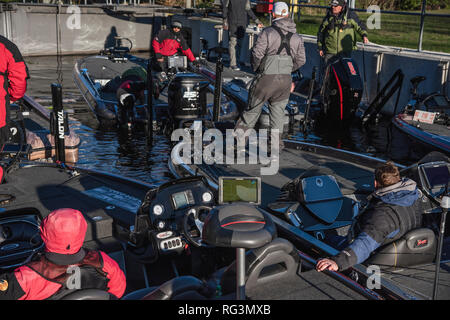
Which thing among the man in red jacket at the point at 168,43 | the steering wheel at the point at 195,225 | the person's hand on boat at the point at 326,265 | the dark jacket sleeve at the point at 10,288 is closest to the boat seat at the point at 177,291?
the dark jacket sleeve at the point at 10,288

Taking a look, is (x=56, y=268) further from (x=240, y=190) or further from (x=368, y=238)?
(x=368, y=238)

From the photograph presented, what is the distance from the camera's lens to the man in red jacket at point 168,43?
13.0m

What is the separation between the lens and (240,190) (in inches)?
132

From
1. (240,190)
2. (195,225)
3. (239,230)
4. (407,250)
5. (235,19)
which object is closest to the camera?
(239,230)

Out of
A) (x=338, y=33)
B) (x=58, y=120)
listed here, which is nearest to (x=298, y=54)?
(x=58, y=120)

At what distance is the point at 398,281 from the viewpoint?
397 centimetres

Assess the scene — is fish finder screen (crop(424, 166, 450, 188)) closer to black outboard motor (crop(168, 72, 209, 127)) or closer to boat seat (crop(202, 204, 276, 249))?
boat seat (crop(202, 204, 276, 249))

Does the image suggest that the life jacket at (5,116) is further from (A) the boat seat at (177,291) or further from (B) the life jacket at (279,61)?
(A) the boat seat at (177,291)

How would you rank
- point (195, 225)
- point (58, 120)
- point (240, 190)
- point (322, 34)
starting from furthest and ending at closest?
point (322, 34) → point (58, 120) → point (195, 225) → point (240, 190)

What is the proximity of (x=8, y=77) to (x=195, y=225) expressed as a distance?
2656 mm

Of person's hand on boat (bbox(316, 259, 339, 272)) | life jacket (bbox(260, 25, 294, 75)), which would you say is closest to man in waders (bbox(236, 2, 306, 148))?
life jacket (bbox(260, 25, 294, 75))

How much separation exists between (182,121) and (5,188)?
392 centimetres

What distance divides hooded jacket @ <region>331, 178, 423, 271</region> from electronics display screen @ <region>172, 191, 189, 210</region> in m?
1.55

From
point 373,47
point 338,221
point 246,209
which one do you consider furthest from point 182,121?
point 246,209
